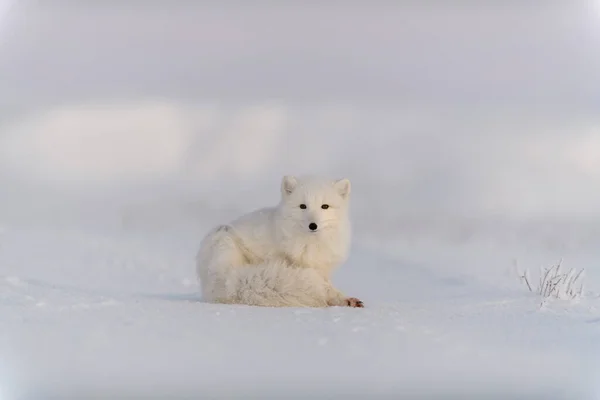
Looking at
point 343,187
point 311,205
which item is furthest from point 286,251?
point 343,187

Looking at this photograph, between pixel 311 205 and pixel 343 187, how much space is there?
36 centimetres

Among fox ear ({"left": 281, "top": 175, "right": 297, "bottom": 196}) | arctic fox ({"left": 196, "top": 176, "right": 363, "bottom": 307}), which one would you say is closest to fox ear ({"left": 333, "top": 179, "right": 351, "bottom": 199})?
arctic fox ({"left": 196, "top": 176, "right": 363, "bottom": 307})

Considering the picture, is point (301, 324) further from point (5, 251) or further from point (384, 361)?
point (5, 251)

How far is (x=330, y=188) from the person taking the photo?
4492mm

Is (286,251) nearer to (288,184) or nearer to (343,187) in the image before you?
(288,184)

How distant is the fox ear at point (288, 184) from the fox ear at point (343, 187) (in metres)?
0.27

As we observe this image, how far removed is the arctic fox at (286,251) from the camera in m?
4.14

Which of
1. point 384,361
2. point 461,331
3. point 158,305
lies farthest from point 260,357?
point 158,305

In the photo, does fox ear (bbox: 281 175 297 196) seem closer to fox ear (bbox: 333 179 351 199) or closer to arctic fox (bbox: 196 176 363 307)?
arctic fox (bbox: 196 176 363 307)

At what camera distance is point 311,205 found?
14.3 feet

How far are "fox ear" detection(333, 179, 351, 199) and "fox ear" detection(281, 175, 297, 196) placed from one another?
274 millimetres

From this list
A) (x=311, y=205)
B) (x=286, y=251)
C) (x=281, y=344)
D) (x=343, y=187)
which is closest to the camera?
(x=281, y=344)

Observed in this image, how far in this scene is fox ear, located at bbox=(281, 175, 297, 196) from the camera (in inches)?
176

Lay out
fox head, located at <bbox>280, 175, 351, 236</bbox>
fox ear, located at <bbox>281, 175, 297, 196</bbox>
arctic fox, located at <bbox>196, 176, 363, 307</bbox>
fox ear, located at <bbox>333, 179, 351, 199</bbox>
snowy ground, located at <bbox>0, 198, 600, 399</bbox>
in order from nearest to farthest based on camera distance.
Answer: snowy ground, located at <bbox>0, 198, 600, 399</bbox>, arctic fox, located at <bbox>196, 176, 363, 307</bbox>, fox head, located at <bbox>280, 175, 351, 236</bbox>, fox ear, located at <bbox>281, 175, 297, 196</bbox>, fox ear, located at <bbox>333, 179, 351, 199</bbox>
